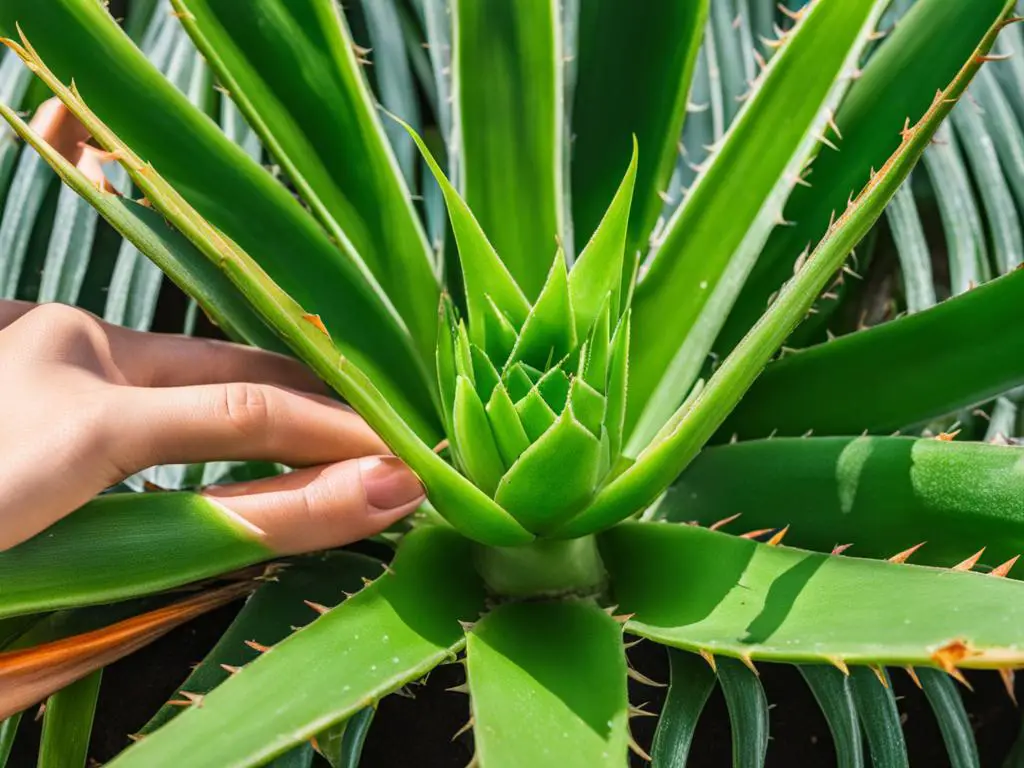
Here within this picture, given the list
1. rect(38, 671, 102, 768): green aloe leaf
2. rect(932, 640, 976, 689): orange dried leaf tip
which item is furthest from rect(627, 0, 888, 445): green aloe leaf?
rect(38, 671, 102, 768): green aloe leaf

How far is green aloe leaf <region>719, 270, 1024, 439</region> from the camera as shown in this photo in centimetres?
60

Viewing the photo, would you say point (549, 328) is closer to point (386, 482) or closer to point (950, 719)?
point (386, 482)

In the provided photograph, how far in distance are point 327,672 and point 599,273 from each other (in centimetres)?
30

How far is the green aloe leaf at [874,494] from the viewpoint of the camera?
0.54 meters

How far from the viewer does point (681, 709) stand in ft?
1.83

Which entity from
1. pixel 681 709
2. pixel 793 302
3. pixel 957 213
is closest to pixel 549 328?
pixel 793 302

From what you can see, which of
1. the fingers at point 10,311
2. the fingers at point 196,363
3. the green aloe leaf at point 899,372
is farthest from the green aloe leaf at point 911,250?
the fingers at point 10,311

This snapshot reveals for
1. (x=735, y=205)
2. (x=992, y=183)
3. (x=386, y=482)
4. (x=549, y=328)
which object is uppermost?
(x=992, y=183)

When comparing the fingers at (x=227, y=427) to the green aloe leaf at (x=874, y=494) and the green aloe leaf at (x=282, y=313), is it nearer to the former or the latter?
the green aloe leaf at (x=282, y=313)

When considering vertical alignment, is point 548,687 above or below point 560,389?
below

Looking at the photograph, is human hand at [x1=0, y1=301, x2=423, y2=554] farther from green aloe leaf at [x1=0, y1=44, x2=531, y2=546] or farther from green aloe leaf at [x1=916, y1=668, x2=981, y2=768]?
green aloe leaf at [x1=916, y1=668, x2=981, y2=768]

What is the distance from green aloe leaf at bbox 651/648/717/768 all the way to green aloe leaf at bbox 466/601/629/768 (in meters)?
0.08

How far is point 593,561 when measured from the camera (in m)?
0.61

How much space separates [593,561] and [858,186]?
35 centimetres
